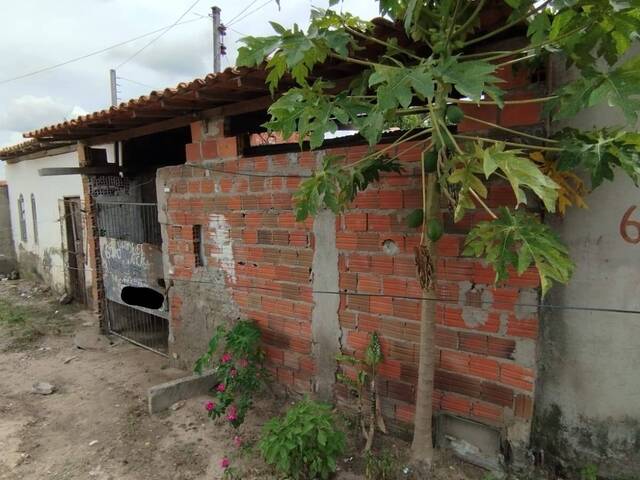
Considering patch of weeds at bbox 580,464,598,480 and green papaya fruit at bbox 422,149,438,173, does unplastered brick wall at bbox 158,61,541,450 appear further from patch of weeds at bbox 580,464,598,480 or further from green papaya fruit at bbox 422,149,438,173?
green papaya fruit at bbox 422,149,438,173

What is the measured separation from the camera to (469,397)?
274 centimetres

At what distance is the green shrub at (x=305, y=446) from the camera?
263cm

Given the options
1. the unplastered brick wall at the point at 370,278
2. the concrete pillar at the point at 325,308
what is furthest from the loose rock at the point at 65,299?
the concrete pillar at the point at 325,308

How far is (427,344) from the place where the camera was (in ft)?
8.27

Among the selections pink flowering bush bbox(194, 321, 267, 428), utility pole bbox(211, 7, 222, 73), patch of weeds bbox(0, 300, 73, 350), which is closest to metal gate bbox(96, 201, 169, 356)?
patch of weeds bbox(0, 300, 73, 350)

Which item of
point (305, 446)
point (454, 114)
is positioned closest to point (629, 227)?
point (454, 114)

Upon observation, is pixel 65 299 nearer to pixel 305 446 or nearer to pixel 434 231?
pixel 305 446

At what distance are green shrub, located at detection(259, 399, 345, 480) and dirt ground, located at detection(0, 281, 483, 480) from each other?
254 millimetres

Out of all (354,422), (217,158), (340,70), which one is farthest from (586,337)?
(217,158)

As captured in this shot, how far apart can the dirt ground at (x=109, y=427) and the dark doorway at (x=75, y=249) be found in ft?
8.87

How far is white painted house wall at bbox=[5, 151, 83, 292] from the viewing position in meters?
8.45

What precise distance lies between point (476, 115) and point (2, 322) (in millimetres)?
8246

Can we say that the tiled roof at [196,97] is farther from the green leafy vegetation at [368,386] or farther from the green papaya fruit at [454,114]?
the green leafy vegetation at [368,386]

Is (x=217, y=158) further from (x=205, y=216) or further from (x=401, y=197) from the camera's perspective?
(x=401, y=197)
